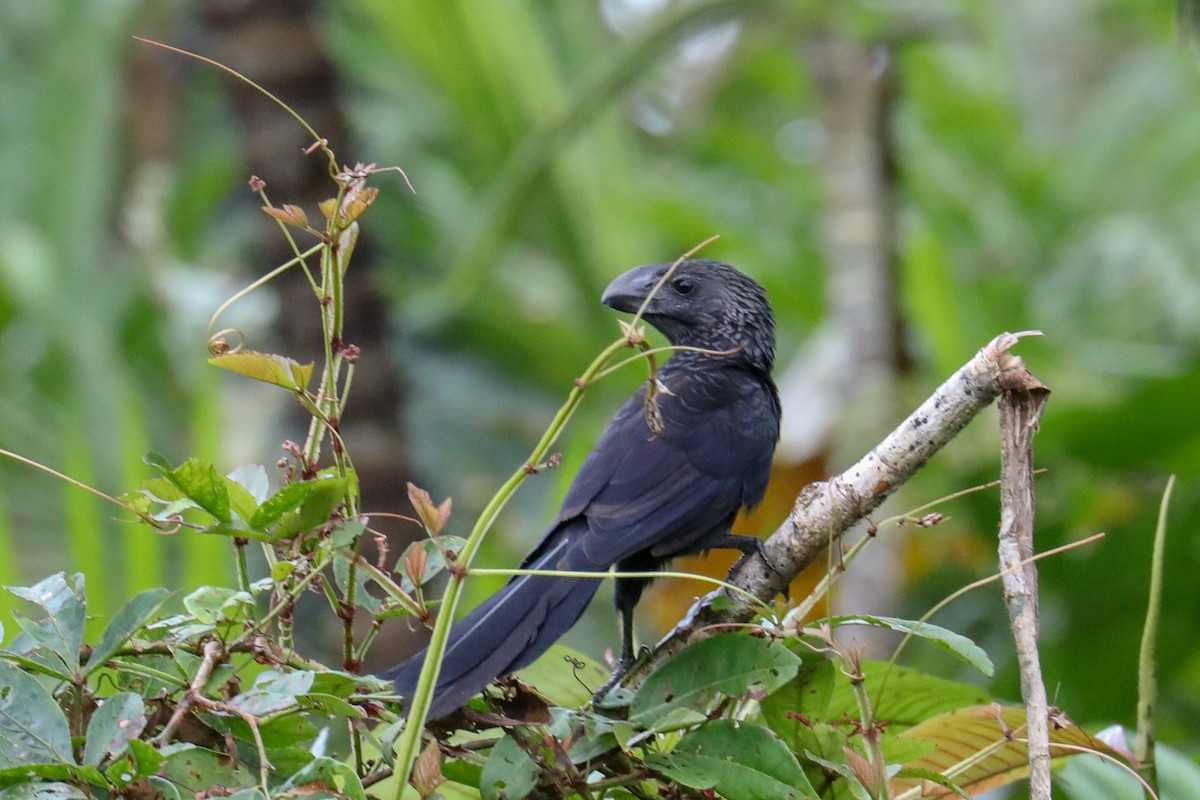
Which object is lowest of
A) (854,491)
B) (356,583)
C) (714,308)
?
(356,583)

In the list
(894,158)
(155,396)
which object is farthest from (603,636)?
(894,158)

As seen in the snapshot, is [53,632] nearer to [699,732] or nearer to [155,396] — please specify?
[699,732]

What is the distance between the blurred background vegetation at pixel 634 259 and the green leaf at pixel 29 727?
189 cm

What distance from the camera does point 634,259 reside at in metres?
5.64

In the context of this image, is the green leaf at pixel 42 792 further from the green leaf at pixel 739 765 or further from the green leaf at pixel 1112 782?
the green leaf at pixel 1112 782

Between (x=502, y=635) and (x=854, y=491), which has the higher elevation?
(x=854, y=491)

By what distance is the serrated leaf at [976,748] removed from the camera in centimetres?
160

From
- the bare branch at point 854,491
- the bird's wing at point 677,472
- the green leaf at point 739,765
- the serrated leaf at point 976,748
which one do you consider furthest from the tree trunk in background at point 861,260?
the green leaf at point 739,765

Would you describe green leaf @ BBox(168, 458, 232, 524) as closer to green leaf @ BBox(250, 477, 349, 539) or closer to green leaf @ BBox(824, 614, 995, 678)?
green leaf @ BBox(250, 477, 349, 539)

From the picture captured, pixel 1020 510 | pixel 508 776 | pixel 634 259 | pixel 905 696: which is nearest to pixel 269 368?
pixel 508 776

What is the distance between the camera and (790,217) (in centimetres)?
636

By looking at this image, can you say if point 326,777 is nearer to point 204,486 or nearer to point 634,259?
point 204,486

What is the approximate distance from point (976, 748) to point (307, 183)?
411 cm

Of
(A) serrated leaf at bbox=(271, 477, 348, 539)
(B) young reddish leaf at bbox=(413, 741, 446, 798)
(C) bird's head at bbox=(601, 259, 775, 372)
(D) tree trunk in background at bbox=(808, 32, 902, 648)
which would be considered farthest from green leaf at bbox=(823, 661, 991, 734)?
(D) tree trunk in background at bbox=(808, 32, 902, 648)
